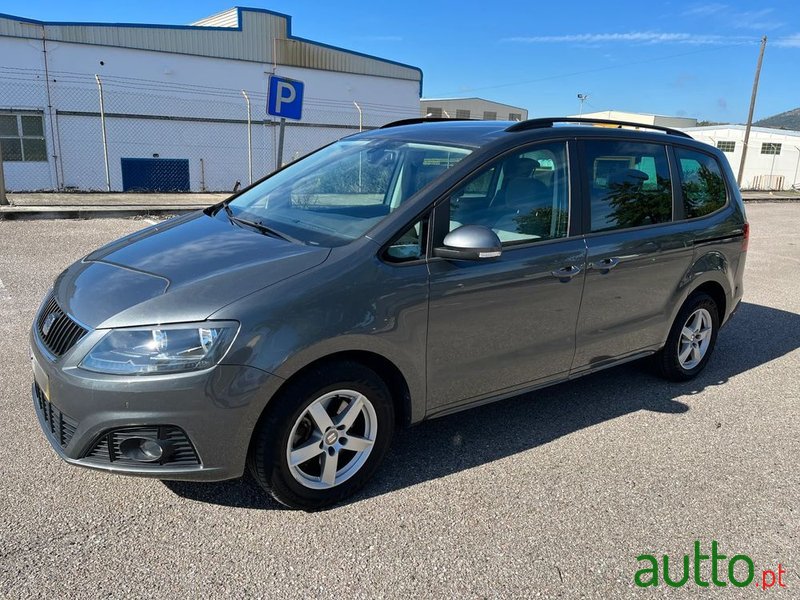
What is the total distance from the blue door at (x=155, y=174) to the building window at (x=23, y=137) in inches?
107

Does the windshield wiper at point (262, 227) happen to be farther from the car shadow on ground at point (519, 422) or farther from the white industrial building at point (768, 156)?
the white industrial building at point (768, 156)

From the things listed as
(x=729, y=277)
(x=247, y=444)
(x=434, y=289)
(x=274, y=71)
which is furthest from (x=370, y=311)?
(x=274, y=71)

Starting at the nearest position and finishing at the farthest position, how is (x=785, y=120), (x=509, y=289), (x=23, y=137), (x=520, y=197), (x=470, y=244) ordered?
(x=470, y=244) < (x=509, y=289) < (x=520, y=197) < (x=23, y=137) < (x=785, y=120)

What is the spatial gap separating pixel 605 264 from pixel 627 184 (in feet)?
2.13

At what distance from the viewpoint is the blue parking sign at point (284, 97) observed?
8.58 metres

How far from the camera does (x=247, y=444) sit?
266cm

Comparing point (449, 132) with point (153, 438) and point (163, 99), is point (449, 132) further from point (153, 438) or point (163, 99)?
point (163, 99)

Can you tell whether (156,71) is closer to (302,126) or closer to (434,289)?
(302,126)

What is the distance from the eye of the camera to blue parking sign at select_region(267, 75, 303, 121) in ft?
28.1

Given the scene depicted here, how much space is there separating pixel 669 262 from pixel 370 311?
2.40m

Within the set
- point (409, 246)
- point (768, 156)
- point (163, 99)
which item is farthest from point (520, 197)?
point (768, 156)

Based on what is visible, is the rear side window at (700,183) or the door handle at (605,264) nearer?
the door handle at (605,264)

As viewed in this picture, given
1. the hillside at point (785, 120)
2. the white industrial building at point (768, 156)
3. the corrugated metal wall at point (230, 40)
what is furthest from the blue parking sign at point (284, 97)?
the hillside at point (785, 120)

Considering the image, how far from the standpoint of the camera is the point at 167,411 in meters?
2.50
